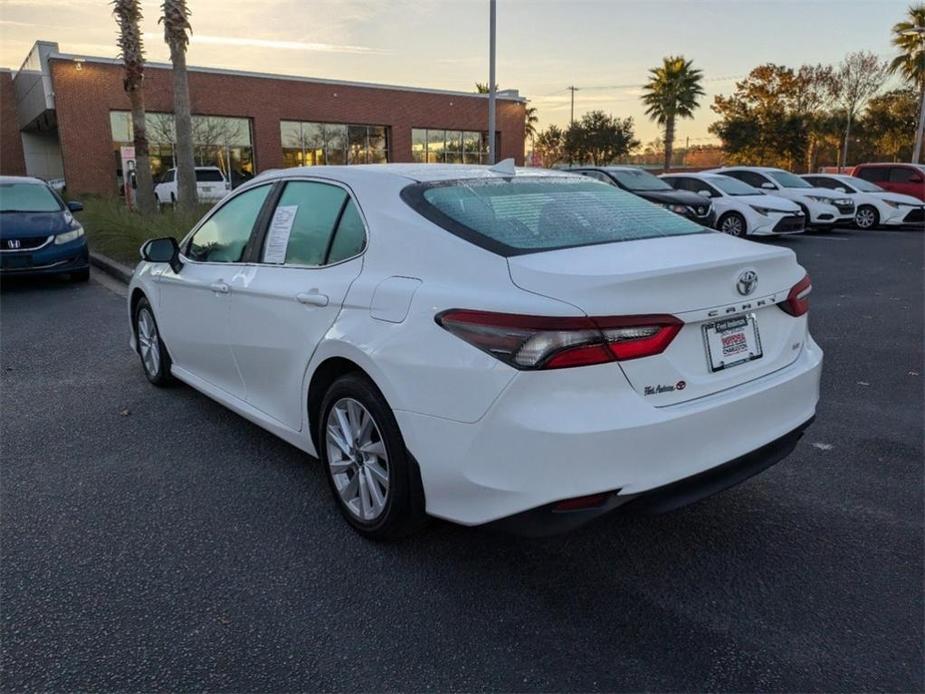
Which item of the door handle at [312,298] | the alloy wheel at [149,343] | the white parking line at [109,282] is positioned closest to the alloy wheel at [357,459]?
the door handle at [312,298]

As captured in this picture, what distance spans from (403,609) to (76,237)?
9.85 m

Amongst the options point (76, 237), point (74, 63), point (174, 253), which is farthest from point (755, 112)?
point (174, 253)

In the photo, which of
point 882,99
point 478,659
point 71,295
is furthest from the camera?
point 882,99

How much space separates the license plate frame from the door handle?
1.57 meters

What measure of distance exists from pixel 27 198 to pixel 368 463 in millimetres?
10233

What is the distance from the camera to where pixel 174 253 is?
15.5ft

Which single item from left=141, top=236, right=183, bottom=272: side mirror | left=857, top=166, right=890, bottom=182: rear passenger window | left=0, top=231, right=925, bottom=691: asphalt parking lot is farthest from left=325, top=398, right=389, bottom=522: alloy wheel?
left=857, top=166, right=890, bottom=182: rear passenger window

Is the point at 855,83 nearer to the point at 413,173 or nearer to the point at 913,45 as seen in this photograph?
the point at 913,45

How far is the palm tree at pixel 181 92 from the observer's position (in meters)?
14.9

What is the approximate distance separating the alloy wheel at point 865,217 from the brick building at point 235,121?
2406 centimetres

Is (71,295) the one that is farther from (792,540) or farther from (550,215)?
(792,540)

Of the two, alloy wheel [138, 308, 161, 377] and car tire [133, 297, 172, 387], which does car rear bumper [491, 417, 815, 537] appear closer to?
car tire [133, 297, 172, 387]

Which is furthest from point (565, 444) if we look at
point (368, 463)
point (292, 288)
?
point (292, 288)

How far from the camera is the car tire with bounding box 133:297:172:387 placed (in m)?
5.20
